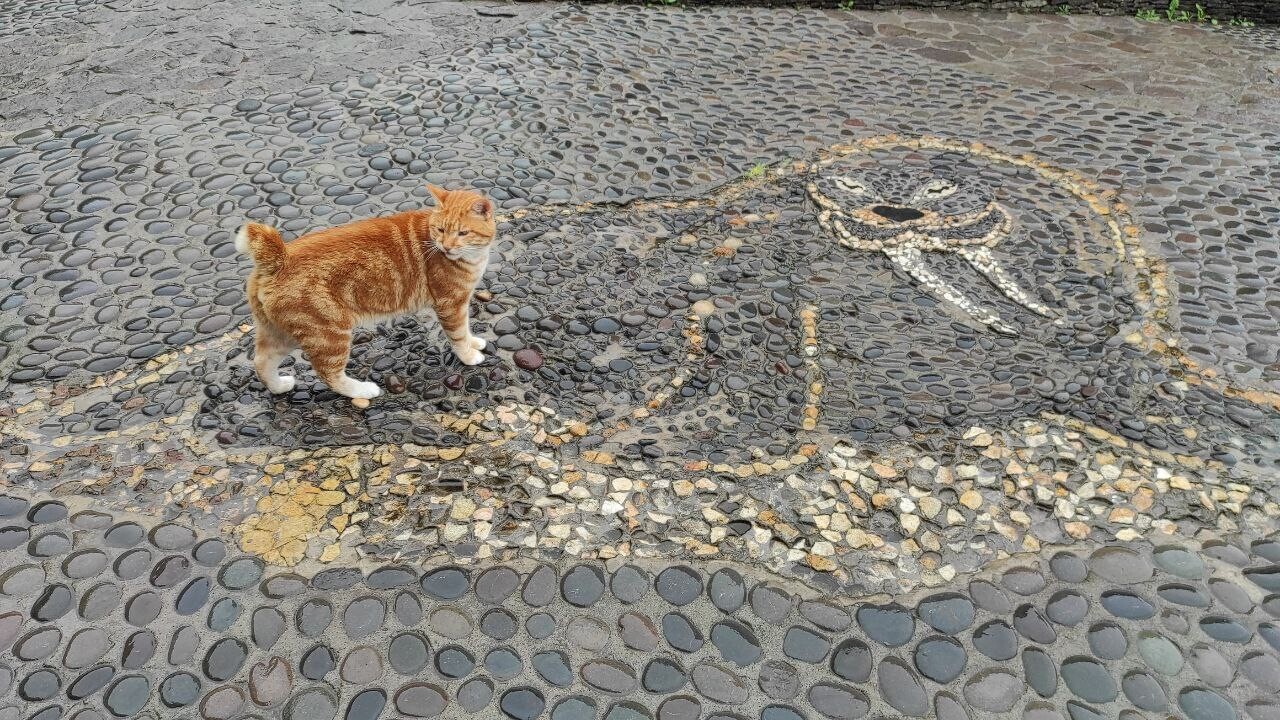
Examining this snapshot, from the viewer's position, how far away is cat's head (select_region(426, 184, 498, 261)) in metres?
4.31

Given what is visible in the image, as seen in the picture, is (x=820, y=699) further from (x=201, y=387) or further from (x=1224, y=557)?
(x=201, y=387)

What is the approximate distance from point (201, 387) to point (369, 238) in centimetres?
130

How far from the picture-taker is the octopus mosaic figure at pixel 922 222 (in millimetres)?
5426

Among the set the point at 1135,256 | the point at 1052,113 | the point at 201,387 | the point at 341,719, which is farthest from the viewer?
the point at 1052,113

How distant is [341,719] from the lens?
10.6ft

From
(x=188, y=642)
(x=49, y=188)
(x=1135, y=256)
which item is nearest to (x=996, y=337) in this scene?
(x=1135, y=256)

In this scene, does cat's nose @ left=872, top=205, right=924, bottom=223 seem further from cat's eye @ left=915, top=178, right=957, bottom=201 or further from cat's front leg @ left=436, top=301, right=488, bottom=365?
cat's front leg @ left=436, top=301, right=488, bottom=365

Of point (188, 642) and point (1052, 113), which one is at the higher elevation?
point (1052, 113)

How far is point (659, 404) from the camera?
4637 mm

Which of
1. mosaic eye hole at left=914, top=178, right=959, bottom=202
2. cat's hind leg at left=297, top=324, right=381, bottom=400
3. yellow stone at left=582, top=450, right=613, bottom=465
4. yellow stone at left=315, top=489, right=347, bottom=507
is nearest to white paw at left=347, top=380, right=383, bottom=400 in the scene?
cat's hind leg at left=297, top=324, right=381, bottom=400

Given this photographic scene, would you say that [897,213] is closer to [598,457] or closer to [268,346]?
[598,457]

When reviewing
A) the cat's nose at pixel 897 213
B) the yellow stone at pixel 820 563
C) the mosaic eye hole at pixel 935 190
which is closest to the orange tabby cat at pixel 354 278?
the yellow stone at pixel 820 563

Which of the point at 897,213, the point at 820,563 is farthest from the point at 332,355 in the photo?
the point at 897,213

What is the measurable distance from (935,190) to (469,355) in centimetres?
356
